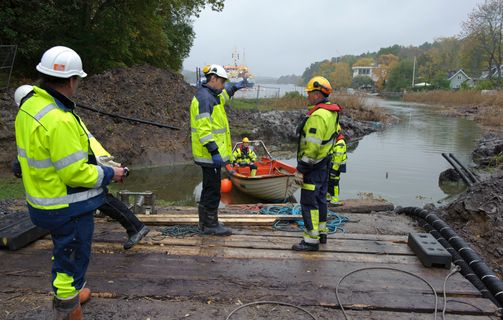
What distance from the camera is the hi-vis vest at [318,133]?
417 cm

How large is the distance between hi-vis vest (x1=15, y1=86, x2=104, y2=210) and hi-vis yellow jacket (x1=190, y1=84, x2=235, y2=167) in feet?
6.12

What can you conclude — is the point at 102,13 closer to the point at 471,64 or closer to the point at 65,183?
the point at 65,183

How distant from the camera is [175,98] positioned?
759 inches

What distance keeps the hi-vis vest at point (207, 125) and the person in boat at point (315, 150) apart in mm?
972

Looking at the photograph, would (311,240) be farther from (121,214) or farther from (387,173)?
(387,173)

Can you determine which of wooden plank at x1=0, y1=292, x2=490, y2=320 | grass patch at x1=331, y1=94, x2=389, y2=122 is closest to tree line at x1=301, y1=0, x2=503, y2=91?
grass patch at x1=331, y1=94, x2=389, y2=122

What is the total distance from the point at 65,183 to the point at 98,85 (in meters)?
16.0

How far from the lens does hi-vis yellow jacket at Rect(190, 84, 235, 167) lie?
4.40m

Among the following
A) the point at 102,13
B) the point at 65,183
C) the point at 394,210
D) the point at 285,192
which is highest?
the point at 102,13

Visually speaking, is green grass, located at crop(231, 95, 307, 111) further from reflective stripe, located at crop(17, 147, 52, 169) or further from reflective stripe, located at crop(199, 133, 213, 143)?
reflective stripe, located at crop(17, 147, 52, 169)

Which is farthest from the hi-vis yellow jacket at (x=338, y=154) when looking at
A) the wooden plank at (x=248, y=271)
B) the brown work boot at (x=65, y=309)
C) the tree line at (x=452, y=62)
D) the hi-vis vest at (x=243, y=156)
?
the tree line at (x=452, y=62)

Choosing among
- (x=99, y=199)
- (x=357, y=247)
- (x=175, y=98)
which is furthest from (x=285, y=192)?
(x=175, y=98)

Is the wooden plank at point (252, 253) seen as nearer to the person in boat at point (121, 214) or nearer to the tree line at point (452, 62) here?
the person in boat at point (121, 214)

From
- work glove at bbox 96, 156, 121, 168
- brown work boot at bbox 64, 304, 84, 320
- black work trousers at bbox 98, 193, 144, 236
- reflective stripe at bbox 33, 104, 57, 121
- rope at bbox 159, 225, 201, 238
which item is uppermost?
reflective stripe at bbox 33, 104, 57, 121
